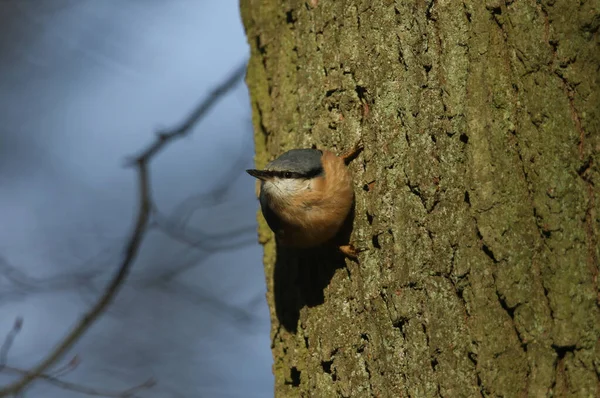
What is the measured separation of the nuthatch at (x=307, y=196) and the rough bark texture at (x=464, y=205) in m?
0.06

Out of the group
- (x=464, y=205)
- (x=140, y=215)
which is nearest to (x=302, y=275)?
(x=464, y=205)

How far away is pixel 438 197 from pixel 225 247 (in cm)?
265

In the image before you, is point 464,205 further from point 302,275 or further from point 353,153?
point 302,275

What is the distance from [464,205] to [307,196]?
0.71 metres

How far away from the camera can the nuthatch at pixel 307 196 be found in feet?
6.84

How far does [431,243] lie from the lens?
67.6 inches

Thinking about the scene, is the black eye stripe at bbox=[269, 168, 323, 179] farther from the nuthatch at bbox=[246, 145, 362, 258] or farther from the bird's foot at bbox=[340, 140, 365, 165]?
the bird's foot at bbox=[340, 140, 365, 165]

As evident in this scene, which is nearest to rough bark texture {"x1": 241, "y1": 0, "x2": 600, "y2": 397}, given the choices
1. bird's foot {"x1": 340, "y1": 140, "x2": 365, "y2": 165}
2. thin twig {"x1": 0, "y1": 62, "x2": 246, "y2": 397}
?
bird's foot {"x1": 340, "y1": 140, "x2": 365, "y2": 165}

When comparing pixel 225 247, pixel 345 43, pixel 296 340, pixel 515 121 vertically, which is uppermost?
pixel 225 247

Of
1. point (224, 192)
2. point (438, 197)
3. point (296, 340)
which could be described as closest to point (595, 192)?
point (438, 197)

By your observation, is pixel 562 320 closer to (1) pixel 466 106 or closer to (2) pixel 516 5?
(1) pixel 466 106

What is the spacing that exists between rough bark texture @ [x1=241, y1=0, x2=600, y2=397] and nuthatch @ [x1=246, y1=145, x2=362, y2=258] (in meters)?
0.06

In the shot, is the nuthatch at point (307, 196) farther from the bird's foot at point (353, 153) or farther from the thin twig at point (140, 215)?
the thin twig at point (140, 215)

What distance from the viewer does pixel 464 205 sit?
167 centimetres
